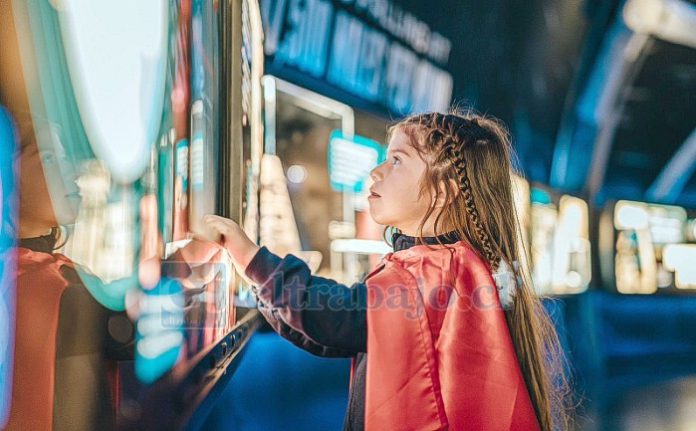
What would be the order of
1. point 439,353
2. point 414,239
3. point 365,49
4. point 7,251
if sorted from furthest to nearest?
point 365,49 → point 414,239 → point 439,353 → point 7,251

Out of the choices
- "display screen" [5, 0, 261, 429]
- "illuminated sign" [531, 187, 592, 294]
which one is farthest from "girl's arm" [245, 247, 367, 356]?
"illuminated sign" [531, 187, 592, 294]

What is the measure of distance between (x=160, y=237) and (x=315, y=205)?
7.32 feet

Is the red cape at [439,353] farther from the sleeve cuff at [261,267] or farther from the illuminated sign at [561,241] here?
the illuminated sign at [561,241]

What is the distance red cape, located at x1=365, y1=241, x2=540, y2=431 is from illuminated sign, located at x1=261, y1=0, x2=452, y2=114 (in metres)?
2.03

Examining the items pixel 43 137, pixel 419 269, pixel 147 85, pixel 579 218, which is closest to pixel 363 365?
pixel 419 269

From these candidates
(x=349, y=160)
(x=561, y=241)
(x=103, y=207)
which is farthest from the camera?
(x=561, y=241)

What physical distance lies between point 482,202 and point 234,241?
43 centimetres

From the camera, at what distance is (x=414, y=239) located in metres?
1.14

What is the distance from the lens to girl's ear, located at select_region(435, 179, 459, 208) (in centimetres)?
115

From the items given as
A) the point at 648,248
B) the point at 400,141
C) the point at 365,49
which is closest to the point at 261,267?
the point at 400,141

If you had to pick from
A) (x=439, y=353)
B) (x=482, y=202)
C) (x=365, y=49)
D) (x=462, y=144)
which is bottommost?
(x=439, y=353)

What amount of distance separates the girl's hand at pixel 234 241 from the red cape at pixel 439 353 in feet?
0.62

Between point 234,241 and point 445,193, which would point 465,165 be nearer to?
point 445,193

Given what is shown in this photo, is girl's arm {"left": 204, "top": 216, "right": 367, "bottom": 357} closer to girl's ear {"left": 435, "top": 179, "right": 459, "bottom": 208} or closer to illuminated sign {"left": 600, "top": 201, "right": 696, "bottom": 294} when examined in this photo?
girl's ear {"left": 435, "top": 179, "right": 459, "bottom": 208}
